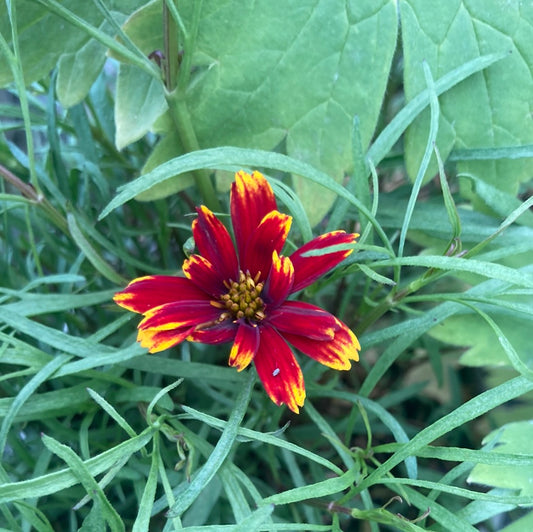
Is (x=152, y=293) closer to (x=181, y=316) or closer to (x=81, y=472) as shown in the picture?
(x=181, y=316)

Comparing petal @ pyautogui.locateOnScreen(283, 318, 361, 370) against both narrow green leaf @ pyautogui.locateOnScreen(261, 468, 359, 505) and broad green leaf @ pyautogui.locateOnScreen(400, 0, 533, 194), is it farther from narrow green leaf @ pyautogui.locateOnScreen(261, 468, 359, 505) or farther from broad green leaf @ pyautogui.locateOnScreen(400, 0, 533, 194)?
broad green leaf @ pyautogui.locateOnScreen(400, 0, 533, 194)

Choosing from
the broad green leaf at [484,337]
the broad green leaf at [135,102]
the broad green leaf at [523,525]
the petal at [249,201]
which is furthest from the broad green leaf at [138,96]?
the broad green leaf at [523,525]

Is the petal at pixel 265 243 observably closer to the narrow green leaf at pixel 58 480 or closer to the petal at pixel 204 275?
the petal at pixel 204 275

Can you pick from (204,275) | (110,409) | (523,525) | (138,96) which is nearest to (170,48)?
(138,96)

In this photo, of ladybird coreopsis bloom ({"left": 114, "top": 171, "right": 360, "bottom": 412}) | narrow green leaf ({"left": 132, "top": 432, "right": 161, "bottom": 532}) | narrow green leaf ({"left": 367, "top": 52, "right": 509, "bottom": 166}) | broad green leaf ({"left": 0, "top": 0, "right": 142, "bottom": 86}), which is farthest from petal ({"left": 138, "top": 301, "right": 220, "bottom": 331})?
broad green leaf ({"left": 0, "top": 0, "right": 142, "bottom": 86})

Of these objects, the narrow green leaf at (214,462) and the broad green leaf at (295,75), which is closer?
the narrow green leaf at (214,462)

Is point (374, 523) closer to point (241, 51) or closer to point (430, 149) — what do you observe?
point (430, 149)
